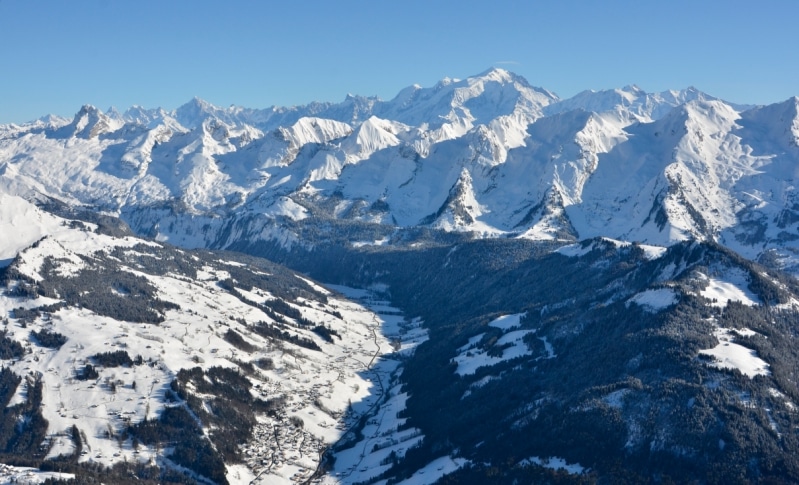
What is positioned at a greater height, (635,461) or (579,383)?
(579,383)

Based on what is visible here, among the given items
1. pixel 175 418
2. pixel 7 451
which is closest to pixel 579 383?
pixel 175 418

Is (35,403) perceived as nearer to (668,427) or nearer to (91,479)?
(91,479)

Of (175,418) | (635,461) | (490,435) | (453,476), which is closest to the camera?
(635,461)

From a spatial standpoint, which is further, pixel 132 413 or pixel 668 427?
pixel 132 413

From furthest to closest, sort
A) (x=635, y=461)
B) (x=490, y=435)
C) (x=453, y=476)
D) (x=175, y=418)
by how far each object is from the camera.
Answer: (x=175, y=418), (x=490, y=435), (x=453, y=476), (x=635, y=461)

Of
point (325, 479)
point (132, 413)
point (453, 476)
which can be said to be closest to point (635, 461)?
point (453, 476)

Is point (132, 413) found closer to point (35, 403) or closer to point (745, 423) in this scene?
point (35, 403)

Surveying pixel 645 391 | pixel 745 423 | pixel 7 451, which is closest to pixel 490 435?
pixel 645 391

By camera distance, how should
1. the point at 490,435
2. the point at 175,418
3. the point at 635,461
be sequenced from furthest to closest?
the point at 175,418 → the point at 490,435 → the point at 635,461

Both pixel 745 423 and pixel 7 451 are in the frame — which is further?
pixel 7 451
